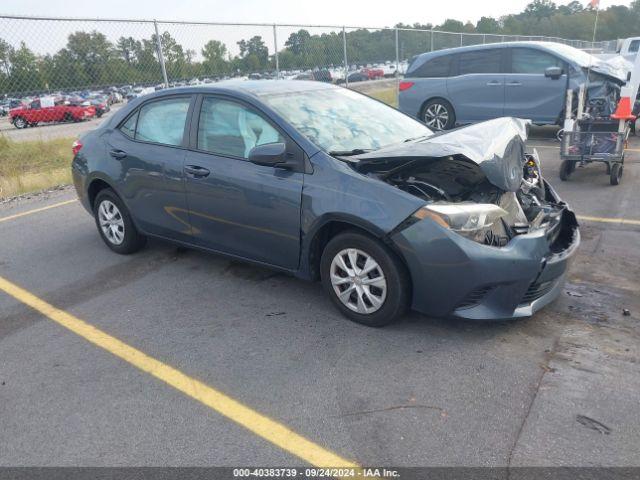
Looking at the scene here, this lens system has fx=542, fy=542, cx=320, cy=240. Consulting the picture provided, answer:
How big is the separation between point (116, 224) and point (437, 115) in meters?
7.78

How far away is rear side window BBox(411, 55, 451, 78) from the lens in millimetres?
11070

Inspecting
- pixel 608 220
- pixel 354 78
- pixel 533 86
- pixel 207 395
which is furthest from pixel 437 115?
pixel 207 395

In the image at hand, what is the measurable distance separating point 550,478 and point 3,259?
17.6 ft

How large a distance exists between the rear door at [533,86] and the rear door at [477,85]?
19 cm

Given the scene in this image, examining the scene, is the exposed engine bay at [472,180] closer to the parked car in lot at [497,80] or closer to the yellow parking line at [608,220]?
the yellow parking line at [608,220]

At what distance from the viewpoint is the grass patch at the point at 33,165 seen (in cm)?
914

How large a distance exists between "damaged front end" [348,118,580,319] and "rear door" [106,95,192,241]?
5.47 feet

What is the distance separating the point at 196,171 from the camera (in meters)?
4.33

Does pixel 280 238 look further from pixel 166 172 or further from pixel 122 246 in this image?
Result: pixel 122 246

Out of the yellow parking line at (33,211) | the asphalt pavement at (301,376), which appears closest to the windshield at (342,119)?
the asphalt pavement at (301,376)

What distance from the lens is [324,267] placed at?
12.5 feet

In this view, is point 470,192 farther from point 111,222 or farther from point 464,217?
point 111,222

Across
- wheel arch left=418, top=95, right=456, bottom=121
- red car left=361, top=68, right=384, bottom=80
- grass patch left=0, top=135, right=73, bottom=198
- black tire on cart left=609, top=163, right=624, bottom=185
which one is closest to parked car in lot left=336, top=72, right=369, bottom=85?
red car left=361, top=68, right=384, bottom=80

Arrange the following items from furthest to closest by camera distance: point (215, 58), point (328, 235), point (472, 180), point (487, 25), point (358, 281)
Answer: point (487, 25) → point (215, 58) → point (472, 180) → point (328, 235) → point (358, 281)
